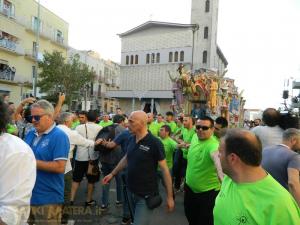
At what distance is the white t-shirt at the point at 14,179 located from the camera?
2.11 m

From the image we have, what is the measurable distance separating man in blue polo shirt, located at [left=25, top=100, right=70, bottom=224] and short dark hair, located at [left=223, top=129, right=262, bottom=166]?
2.06 metres

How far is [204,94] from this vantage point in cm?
2103

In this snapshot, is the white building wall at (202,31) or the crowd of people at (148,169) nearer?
the crowd of people at (148,169)

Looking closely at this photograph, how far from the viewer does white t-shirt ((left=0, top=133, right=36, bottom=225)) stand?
2113 mm

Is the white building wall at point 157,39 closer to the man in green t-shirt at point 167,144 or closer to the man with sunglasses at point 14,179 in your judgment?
the man in green t-shirt at point 167,144

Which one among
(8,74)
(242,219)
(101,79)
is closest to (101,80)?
(101,79)

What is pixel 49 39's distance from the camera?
41344 mm

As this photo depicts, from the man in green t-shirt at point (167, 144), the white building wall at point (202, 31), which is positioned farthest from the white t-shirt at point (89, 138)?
the white building wall at point (202, 31)

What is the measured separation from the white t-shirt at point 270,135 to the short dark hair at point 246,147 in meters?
3.18

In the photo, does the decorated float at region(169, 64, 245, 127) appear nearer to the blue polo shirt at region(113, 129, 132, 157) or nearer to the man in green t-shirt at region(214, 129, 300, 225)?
the blue polo shirt at region(113, 129, 132, 157)

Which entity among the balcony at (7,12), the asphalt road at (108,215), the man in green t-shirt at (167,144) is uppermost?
the balcony at (7,12)

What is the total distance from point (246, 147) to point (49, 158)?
224cm

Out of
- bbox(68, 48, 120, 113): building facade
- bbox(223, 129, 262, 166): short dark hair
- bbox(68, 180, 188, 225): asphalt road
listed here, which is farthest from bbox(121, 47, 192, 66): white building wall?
bbox(223, 129, 262, 166): short dark hair

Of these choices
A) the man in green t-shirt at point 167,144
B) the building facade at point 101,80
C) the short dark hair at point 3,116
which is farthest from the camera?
the building facade at point 101,80
